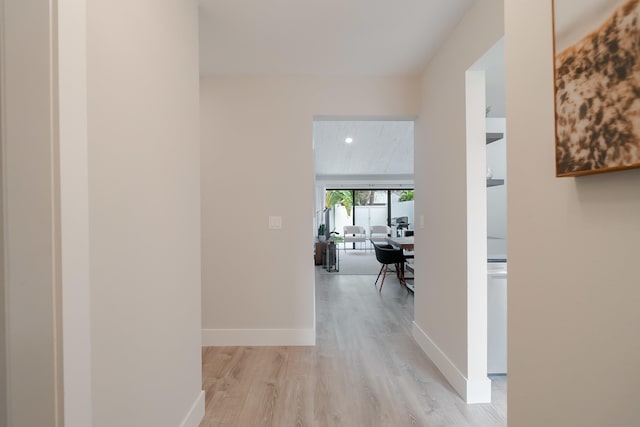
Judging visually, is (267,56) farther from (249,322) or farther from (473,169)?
(249,322)

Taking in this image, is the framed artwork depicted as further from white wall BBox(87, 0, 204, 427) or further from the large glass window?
the large glass window

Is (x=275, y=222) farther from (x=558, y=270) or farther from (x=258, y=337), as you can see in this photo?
(x=558, y=270)

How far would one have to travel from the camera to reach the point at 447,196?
2.29 metres

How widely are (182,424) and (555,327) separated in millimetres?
1747

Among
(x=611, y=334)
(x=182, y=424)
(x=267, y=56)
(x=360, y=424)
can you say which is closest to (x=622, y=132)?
(x=611, y=334)

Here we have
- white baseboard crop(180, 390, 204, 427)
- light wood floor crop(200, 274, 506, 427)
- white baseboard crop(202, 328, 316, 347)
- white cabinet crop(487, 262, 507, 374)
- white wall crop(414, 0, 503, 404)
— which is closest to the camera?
white baseboard crop(180, 390, 204, 427)

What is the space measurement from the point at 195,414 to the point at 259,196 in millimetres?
1782

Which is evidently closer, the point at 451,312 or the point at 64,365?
the point at 64,365

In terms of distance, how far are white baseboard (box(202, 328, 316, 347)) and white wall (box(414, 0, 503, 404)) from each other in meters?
1.12

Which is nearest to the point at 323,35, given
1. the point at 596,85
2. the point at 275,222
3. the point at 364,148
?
the point at 275,222

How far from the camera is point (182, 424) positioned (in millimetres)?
1549

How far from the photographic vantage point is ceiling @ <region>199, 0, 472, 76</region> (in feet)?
6.26

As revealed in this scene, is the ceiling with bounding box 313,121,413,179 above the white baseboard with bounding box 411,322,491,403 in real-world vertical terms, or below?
above

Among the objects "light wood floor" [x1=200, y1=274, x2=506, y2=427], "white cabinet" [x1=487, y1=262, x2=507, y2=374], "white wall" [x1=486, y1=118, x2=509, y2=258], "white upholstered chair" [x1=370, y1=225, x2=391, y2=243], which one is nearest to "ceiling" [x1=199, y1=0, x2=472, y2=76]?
"white wall" [x1=486, y1=118, x2=509, y2=258]
